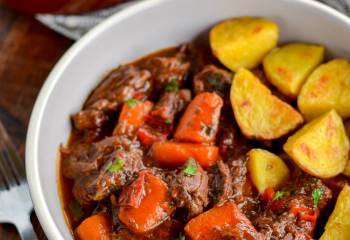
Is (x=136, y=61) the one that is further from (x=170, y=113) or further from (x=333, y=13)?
(x=333, y=13)

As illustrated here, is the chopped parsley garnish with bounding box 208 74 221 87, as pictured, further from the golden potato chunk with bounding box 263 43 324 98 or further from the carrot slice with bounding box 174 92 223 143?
the golden potato chunk with bounding box 263 43 324 98

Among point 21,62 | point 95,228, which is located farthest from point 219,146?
point 21,62

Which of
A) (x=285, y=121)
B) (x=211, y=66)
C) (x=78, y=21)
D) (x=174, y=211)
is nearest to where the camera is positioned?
(x=174, y=211)

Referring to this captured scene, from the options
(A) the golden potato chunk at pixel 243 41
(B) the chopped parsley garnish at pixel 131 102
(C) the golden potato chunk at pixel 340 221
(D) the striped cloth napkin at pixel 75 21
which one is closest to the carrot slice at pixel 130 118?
(B) the chopped parsley garnish at pixel 131 102

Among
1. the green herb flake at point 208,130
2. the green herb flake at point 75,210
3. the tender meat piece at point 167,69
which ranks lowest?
the green herb flake at point 75,210

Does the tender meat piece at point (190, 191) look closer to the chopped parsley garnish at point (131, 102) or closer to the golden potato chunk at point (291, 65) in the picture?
the chopped parsley garnish at point (131, 102)

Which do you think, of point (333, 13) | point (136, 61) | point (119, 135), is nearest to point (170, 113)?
point (119, 135)
